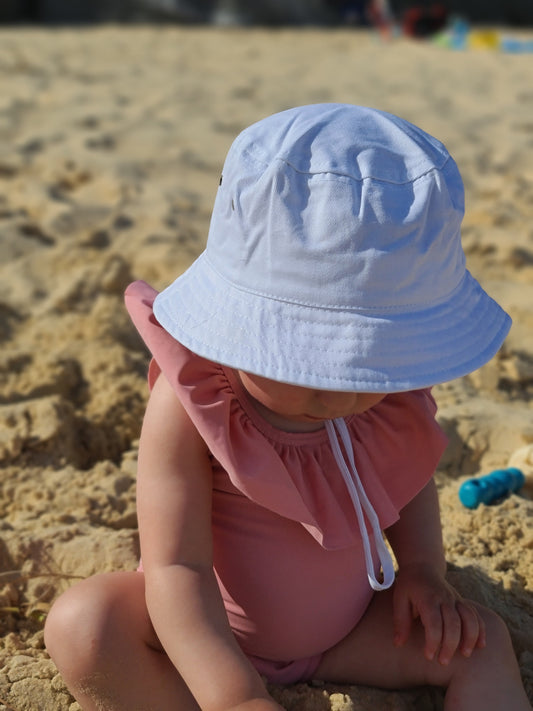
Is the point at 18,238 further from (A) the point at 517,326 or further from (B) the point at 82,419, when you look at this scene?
(A) the point at 517,326

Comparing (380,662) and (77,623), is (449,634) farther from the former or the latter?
(77,623)

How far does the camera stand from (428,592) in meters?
1.38

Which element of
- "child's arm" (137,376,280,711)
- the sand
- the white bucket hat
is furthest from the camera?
the sand

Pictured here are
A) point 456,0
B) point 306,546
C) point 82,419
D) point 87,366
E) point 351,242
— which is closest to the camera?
point 351,242

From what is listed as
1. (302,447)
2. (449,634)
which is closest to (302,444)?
(302,447)

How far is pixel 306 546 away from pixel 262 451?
193mm

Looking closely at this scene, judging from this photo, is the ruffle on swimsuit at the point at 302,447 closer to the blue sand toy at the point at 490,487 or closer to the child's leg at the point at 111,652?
the child's leg at the point at 111,652

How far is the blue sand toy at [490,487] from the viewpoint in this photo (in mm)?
1749

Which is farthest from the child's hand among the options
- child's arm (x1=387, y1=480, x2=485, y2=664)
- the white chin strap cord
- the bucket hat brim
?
the bucket hat brim

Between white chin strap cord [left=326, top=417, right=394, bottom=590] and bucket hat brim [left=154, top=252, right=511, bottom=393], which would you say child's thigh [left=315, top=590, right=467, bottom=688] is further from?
bucket hat brim [left=154, top=252, right=511, bottom=393]

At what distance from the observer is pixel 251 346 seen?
1068 mm

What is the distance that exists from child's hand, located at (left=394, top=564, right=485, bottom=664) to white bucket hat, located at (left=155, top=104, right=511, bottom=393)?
450 mm

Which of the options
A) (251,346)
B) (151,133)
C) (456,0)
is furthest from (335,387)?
(456,0)

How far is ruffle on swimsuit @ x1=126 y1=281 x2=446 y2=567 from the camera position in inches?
47.5
